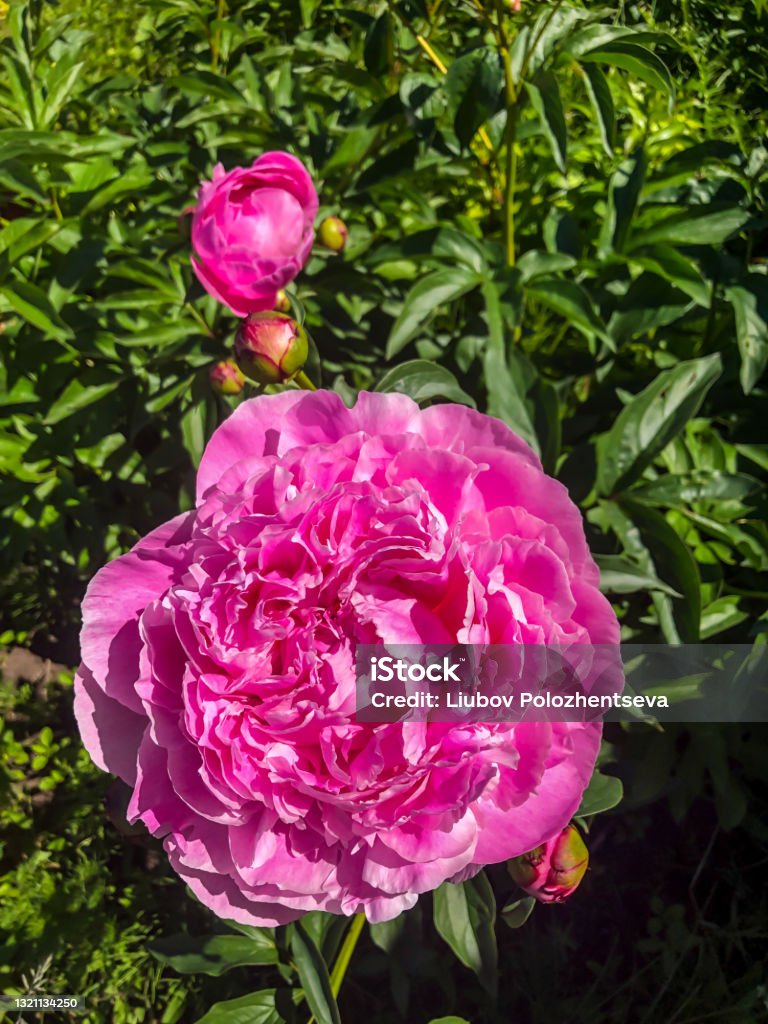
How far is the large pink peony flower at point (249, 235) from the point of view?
105 cm

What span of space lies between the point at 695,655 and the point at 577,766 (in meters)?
0.56

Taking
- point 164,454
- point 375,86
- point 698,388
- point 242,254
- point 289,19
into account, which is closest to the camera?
point 242,254

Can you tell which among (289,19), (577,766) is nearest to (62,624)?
(289,19)

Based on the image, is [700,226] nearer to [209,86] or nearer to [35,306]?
[209,86]

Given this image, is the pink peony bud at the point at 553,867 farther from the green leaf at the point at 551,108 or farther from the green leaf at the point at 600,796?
the green leaf at the point at 551,108

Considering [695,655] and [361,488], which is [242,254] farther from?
[695,655]

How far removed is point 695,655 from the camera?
4.04 ft

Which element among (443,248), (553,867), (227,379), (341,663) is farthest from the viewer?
(443,248)

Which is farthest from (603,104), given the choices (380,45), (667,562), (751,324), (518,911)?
(518,911)

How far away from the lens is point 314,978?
918 millimetres

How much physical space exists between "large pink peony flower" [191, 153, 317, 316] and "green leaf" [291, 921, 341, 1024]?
0.75 meters

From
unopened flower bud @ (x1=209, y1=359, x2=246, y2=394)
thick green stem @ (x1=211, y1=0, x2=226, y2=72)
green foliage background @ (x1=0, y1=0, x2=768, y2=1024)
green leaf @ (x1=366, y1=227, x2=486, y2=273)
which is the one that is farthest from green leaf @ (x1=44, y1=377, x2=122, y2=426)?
thick green stem @ (x1=211, y1=0, x2=226, y2=72)

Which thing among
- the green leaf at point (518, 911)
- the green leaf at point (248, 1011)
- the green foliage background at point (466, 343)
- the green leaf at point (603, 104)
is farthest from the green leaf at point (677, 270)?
the green leaf at point (248, 1011)

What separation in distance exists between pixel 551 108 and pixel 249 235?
1.35 feet
